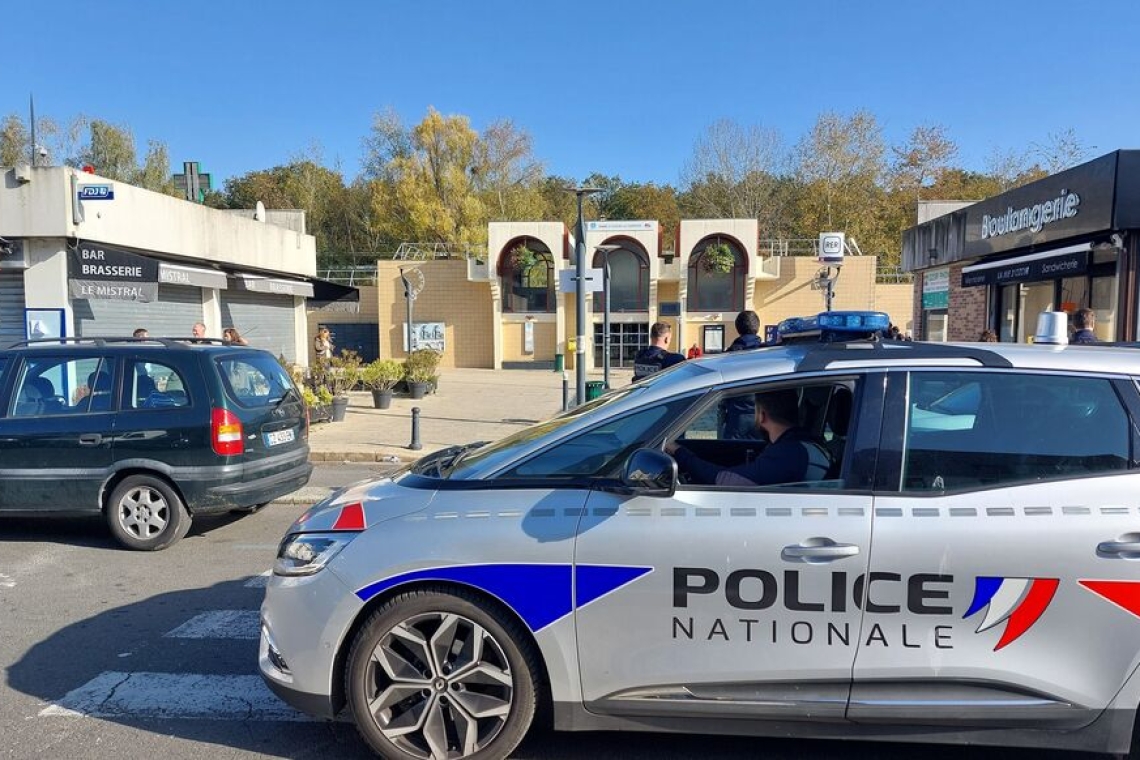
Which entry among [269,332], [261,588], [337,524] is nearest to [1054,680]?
[337,524]

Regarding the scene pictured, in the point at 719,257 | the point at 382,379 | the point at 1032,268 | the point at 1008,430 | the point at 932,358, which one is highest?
the point at 719,257

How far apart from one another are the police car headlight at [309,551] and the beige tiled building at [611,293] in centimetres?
2878

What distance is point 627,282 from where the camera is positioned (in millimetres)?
34406

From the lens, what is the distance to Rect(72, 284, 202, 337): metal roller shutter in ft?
44.6

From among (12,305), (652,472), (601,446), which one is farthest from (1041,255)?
(12,305)

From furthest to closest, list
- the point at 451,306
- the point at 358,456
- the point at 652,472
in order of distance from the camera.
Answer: the point at 451,306, the point at 358,456, the point at 652,472

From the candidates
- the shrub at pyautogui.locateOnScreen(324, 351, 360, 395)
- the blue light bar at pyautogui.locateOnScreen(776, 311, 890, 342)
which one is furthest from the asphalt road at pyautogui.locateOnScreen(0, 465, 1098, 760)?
the shrub at pyautogui.locateOnScreen(324, 351, 360, 395)

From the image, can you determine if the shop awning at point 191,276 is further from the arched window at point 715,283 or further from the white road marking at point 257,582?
the arched window at point 715,283

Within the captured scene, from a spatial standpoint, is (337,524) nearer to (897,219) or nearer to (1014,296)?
(1014,296)

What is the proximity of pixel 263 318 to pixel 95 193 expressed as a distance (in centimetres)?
763

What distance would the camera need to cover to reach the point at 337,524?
9.90 ft

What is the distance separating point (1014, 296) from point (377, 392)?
1299 cm

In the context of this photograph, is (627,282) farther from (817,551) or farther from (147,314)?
(817,551)

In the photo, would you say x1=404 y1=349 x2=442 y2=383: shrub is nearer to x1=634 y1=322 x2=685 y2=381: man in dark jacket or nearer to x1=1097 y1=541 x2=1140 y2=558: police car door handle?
x1=634 y1=322 x2=685 y2=381: man in dark jacket
